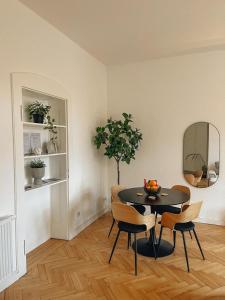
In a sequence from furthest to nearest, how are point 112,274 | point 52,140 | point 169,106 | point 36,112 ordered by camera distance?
1. point 169,106
2. point 52,140
3. point 36,112
4. point 112,274

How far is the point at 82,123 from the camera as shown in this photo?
4012 mm

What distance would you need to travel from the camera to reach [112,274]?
2.68 meters

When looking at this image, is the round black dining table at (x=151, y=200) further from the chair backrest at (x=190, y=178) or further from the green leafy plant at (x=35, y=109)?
the green leafy plant at (x=35, y=109)

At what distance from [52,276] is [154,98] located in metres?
3.42

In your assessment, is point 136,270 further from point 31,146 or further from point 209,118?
point 209,118

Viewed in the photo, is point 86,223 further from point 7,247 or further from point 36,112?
point 36,112

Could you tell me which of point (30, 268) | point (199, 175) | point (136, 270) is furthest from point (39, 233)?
point (199, 175)

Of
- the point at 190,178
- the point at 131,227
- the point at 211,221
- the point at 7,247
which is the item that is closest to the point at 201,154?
the point at 190,178

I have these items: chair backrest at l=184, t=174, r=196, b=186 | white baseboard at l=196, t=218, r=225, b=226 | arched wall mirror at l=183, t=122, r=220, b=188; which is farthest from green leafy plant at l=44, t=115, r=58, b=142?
white baseboard at l=196, t=218, r=225, b=226

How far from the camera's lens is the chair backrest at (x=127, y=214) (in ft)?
8.93

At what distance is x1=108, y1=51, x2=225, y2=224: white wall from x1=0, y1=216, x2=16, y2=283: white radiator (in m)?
2.73

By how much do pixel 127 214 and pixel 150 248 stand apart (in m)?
0.86

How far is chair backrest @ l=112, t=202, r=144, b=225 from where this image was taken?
2723mm

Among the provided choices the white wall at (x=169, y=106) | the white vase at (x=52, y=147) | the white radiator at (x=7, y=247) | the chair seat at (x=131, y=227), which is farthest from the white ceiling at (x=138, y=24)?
the chair seat at (x=131, y=227)
